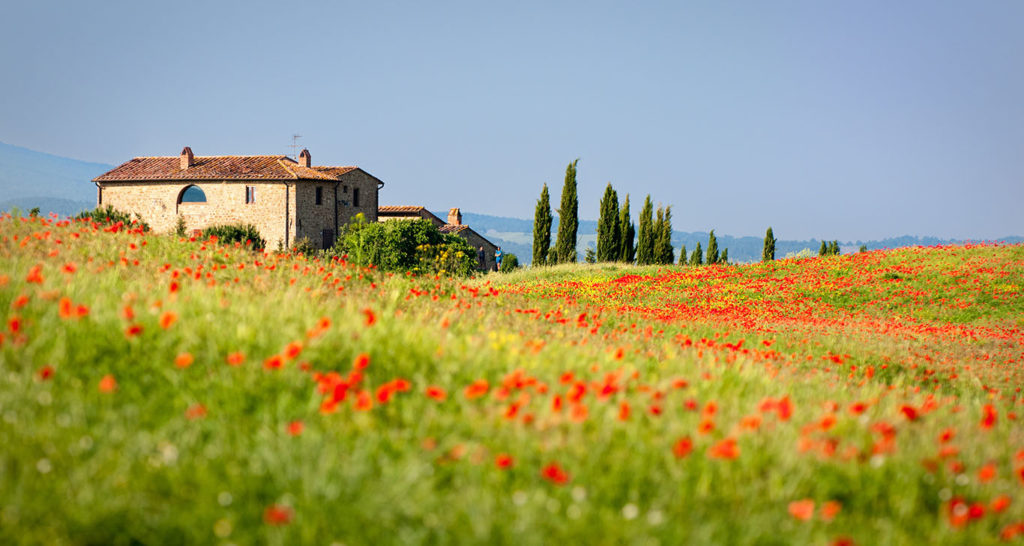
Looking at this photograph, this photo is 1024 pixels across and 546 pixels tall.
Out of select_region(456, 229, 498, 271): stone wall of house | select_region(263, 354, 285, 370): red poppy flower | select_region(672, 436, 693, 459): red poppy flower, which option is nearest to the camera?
select_region(672, 436, 693, 459): red poppy flower

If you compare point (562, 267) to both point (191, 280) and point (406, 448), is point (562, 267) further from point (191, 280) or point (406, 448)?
point (406, 448)

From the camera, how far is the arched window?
52.1 m

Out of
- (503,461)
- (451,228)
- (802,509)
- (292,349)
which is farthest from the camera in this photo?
(451,228)

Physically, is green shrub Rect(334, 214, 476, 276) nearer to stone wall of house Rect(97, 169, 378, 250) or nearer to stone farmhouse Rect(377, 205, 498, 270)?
stone wall of house Rect(97, 169, 378, 250)

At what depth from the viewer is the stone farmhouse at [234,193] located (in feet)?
166

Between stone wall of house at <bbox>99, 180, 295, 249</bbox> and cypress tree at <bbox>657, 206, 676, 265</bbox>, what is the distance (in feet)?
92.8

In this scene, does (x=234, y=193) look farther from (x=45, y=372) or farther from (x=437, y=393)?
(x=437, y=393)

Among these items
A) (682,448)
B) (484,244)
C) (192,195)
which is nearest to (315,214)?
(192,195)

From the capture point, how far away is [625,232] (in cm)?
5441

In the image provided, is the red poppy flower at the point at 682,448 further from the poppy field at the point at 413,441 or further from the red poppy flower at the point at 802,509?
the red poppy flower at the point at 802,509

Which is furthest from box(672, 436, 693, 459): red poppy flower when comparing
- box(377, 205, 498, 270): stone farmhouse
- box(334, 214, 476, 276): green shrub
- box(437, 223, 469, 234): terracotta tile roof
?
box(437, 223, 469, 234): terracotta tile roof

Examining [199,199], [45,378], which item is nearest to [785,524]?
[45,378]

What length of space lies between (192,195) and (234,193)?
3.92 metres

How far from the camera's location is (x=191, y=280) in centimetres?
845
